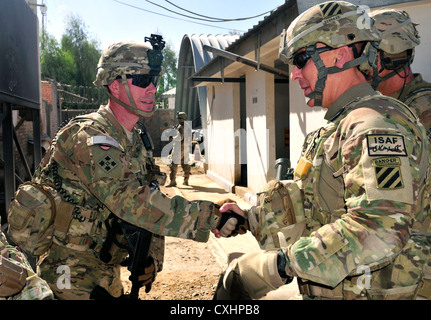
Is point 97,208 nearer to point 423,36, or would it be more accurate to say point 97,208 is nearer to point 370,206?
point 370,206

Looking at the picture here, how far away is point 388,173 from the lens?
3.95 feet

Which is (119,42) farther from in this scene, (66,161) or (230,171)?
(230,171)

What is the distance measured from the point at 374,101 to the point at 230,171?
8878mm

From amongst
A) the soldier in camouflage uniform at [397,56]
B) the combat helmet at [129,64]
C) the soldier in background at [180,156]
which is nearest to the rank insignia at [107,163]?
the combat helmet at [129,64]

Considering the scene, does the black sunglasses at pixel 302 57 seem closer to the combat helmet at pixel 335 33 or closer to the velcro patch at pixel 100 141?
the combat helmet at pixel 335 33

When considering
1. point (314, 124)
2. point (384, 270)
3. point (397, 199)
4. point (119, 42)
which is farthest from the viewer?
point (314, 124)

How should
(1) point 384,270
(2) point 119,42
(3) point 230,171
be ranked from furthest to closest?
1. (3) point 230,171
2. (2) point 119,42
3. (1) point 384,270

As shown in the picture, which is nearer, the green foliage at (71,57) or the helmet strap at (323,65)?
the helmet strap at (323,65)

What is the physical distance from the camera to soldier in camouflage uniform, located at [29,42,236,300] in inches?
82.0

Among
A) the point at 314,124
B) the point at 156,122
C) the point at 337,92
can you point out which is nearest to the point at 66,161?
the point at 337,92

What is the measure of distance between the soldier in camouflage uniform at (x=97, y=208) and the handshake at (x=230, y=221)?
1.9 inches

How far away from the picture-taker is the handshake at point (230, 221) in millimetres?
2287

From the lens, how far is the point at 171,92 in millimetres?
35625

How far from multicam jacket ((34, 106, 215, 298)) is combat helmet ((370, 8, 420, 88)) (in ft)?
5.71
